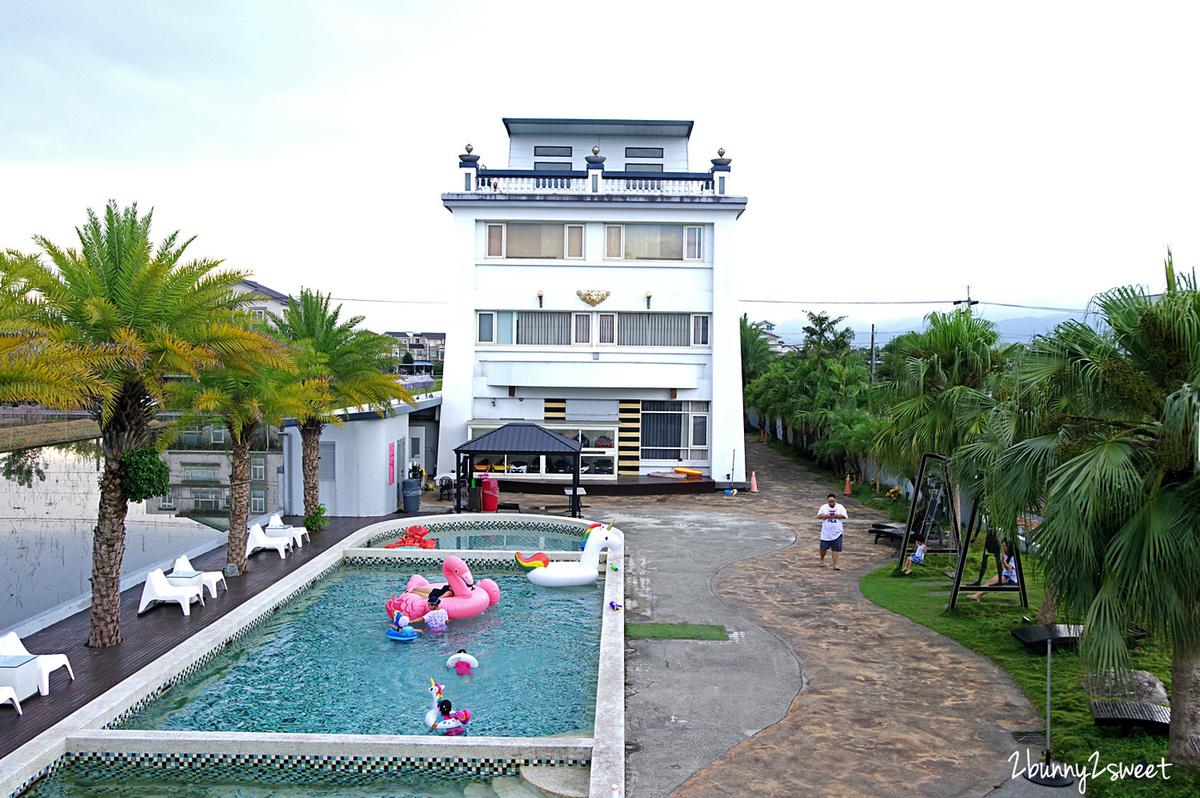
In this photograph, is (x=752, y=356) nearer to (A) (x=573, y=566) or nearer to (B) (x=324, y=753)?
(A) (x=573, y=566)

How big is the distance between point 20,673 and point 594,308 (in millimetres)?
23272

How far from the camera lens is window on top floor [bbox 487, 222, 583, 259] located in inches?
1205

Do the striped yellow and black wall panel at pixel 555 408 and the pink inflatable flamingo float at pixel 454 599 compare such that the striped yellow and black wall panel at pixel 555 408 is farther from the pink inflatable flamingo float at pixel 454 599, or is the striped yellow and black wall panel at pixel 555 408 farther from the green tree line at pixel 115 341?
the green tree line at pixel 115 341

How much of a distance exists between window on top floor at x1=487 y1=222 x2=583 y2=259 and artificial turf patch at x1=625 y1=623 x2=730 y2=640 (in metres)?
20.0

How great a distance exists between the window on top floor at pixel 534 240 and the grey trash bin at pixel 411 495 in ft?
36.1

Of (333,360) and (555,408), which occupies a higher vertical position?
(333,360)

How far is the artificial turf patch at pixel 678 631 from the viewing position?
1214 cm

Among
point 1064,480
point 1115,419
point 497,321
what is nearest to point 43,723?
point 1064,480

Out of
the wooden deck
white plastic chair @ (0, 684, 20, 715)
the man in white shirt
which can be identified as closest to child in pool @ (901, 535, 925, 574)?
the man in white shirt

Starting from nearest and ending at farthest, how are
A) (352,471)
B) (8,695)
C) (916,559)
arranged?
(8,695) < (916,559) < (352,471)

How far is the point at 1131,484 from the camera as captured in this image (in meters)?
6.88

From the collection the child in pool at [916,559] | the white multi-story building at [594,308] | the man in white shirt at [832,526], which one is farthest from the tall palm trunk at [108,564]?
the white multi-story building at [594,308]

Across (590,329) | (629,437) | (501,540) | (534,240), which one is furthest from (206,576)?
(534,240)

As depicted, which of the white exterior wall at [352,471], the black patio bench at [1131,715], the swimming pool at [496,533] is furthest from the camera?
the white exterior wall at [352,471]
